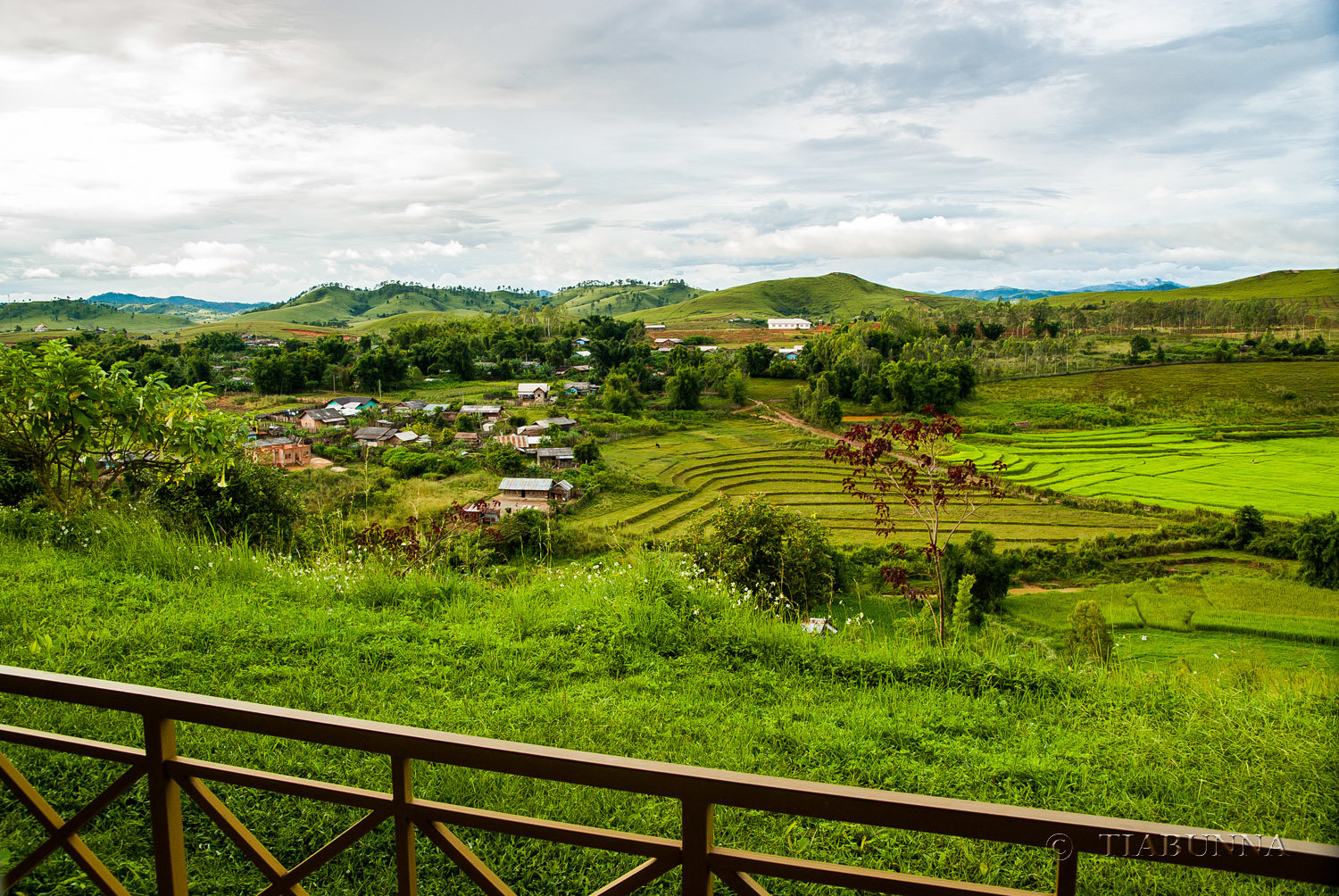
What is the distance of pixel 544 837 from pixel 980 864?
1520 mm

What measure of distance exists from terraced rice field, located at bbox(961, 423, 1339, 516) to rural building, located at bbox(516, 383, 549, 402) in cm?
2494

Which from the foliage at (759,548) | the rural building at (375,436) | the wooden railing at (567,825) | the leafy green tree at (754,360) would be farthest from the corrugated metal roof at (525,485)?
the leafy green tree at (754,360)

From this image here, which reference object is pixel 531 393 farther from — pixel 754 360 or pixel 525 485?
pixel 525 485

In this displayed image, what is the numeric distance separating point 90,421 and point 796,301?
123 meters

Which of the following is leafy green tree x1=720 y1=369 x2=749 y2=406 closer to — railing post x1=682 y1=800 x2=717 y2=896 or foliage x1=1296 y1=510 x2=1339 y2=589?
foliage x1=1296 y1=510 x2=1339 y2=589

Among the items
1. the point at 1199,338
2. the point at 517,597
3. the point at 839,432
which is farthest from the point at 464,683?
the point at 1199,338

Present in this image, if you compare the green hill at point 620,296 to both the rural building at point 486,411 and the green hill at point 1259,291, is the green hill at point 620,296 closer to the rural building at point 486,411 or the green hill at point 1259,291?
the green hill at point 1259,291

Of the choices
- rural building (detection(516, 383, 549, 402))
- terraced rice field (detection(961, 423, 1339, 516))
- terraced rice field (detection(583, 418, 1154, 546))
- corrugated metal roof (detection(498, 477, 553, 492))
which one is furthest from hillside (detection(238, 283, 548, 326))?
terraced rice field (detection(961, 423, 1339, 516))

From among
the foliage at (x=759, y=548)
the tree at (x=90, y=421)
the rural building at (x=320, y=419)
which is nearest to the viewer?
the tree at (x=90, y=421)

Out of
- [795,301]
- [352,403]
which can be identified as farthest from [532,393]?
[795,301]

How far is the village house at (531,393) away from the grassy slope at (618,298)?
7709cm

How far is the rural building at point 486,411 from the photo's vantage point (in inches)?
1492

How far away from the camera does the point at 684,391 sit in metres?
46.7

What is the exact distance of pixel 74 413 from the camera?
16.0 feet
